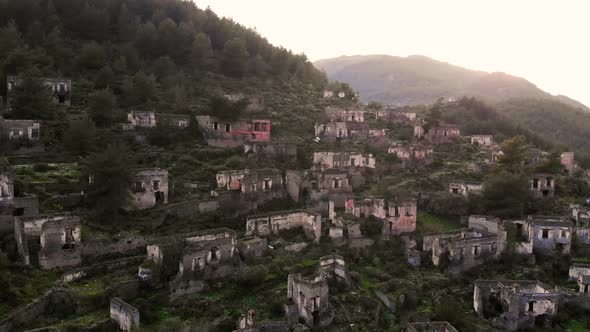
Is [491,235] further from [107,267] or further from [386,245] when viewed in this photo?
[107,267]

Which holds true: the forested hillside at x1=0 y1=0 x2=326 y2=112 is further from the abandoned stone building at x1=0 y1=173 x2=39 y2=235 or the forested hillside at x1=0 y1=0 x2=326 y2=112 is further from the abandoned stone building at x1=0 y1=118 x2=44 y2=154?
the abandoned stone building at x1=0 y1=173 x2=39 y2=235

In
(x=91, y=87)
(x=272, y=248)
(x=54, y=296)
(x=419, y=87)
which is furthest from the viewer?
(x=419, y=87)

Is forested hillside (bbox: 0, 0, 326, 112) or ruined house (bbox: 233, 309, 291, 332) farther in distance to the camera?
forested hillside (bbox: 0, 0, 326, 112)

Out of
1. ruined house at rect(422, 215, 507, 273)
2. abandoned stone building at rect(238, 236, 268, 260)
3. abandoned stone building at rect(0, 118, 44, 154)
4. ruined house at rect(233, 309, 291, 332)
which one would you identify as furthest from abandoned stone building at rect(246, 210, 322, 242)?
abandoned stone building at rect(0, 118, 44, 154)

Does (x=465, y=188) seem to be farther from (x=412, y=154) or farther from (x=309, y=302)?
(x=309, y=302)

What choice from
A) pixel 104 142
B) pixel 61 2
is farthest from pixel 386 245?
pixel 61 2
